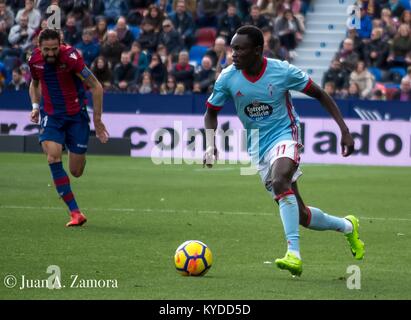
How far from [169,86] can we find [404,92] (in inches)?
215

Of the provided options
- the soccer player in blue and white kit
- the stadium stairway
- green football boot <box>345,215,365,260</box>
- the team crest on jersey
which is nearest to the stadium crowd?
the stadium stairway

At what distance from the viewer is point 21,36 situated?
1168 inches

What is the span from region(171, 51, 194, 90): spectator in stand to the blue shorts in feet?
43.8

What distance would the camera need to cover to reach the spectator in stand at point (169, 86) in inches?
1028

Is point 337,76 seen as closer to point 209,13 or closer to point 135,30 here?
point 209,13

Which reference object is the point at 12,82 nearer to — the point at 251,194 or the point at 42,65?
the point at 251,194

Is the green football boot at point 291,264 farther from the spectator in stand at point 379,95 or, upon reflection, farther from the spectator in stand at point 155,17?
the spectator in stand at point 155,17

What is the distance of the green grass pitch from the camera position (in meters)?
8.48

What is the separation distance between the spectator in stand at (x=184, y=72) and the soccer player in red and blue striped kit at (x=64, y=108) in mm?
13319

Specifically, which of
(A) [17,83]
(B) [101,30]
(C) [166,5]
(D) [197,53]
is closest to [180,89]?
(D) [197,53]

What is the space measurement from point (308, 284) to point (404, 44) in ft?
58.9

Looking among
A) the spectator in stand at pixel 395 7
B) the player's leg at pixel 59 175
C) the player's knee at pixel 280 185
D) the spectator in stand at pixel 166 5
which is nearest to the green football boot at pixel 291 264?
the player's knee at pixel 280 185

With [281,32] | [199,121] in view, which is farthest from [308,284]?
[281,32]

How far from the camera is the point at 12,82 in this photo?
27656mm
